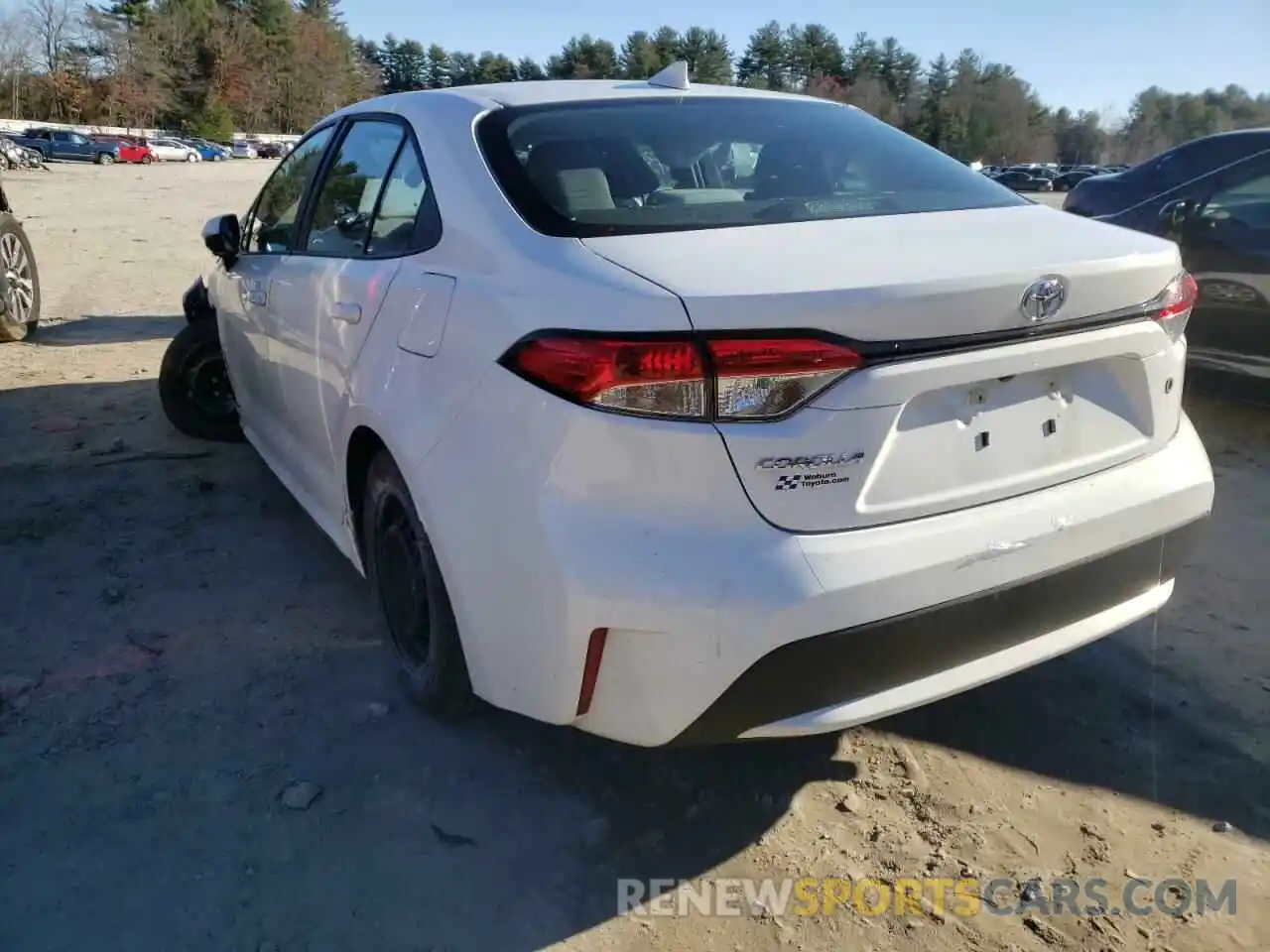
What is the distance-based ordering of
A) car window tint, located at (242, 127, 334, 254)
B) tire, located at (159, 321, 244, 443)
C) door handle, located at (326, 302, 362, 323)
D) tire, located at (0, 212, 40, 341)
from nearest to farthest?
door handle, located at (326, 302, 362, 323)
car window tint, located at (242, 127, 334, 254)
tire, located at (159, 321, 244, 443)
tire, located at (0, 212, 40, 341)

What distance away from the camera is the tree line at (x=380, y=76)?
70.9m

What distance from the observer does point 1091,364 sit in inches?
89.4

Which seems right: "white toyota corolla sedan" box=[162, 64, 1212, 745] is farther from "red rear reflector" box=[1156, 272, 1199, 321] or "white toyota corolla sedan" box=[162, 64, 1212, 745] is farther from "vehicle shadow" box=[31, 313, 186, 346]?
"vehicle shadow" box=[31, 313, 186, 346]

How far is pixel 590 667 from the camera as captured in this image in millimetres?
2062

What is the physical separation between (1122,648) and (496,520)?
2136 mm

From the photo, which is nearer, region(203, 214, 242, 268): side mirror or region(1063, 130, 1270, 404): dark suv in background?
region(203, 214, 242, 268): side mirror

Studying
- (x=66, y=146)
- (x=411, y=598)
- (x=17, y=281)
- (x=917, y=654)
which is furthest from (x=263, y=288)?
(x=66, y=146)

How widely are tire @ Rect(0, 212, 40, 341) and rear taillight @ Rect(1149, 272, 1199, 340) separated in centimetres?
757

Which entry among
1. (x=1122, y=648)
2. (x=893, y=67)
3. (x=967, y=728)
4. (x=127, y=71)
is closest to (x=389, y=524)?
(x=967, y=728)

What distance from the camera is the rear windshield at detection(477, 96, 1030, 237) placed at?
2.37 metres

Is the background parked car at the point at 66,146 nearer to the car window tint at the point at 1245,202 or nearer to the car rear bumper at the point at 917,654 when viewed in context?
the car window tint at the point at 1245,202

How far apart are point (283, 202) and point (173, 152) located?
186ft

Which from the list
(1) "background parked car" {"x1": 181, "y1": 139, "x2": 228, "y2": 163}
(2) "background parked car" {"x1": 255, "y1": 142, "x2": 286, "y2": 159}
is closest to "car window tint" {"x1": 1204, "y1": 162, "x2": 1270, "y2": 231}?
(1) "background parked car" {"x1": 181, "y1": 139, "x2": 228, "y2": 163}

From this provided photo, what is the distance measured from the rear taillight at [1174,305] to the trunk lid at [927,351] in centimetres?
3
